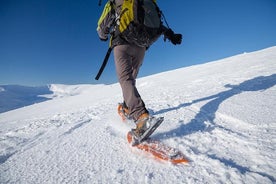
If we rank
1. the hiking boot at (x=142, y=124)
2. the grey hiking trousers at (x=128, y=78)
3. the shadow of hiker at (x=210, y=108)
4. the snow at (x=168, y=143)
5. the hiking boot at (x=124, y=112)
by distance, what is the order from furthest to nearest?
the hiking boot at (x=124, y=112) → the shadow of hiker at (x=210, y=108) → the grey hiking trousers at (x=128, y=78) → the hiking boot at (x=142, y=124) → the snow at (x=168, y=143)

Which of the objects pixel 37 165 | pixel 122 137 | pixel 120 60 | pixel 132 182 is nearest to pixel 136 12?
pixel 120 60

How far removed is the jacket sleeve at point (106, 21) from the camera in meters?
2.49

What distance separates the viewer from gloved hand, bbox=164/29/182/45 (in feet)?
8.88

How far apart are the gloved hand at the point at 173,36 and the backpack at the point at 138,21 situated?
301mm

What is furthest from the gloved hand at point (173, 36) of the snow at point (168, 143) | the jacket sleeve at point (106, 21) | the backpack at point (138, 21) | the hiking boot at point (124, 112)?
the hiking boot at point (124, 112)

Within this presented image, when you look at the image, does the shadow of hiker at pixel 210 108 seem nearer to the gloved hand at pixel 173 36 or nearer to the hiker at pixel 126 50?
the hiker at pixel 126 50

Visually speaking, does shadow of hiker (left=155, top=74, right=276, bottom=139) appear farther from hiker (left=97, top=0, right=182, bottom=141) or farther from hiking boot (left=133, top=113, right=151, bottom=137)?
hiker (left=97, top=0, right=182, bottom=141)

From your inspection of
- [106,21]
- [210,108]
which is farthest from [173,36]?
[210,108]

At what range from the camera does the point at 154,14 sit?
93.7 inches

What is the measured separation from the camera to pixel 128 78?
2336mm

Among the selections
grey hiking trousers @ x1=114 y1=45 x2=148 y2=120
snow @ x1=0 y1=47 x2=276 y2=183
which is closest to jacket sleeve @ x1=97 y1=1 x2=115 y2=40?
grey hiking trousers @ x1=114 y1=45 x2=148 y2=120

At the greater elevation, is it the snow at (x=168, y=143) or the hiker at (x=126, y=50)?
the hiker at (x=126, y=50)

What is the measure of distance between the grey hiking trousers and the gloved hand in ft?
1.54

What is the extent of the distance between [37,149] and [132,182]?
4.96ft
